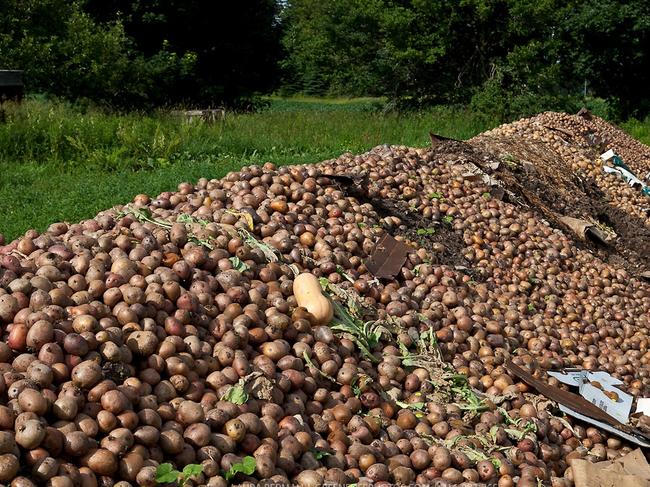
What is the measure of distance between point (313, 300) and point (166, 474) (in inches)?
58.3

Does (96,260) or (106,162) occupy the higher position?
(96,260)

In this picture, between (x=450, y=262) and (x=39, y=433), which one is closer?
(x=39, y=433)

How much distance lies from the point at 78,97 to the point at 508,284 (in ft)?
40.3

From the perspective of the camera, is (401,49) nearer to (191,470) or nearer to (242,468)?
(242,468)

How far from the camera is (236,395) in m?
2.77

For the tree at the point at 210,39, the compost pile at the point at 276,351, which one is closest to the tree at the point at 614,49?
the tree at the point at 210,39

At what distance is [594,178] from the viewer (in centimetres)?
1053

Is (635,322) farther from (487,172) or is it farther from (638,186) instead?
(638,186)

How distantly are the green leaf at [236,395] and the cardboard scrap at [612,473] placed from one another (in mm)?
1713

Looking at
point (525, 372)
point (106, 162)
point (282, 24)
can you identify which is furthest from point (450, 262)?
point (282, 24)

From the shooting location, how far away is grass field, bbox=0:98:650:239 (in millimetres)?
6672

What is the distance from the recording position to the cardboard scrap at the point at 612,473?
10.3ft

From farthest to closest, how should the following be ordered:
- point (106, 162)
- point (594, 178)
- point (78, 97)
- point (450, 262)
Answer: point (78, 97), point (594, 178), point (106, 162), point (450, 262)

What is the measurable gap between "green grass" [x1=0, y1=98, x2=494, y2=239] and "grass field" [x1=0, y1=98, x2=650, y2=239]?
1 cm
